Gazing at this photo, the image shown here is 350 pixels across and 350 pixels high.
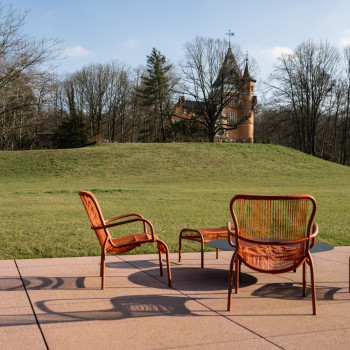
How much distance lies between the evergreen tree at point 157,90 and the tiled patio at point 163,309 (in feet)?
168

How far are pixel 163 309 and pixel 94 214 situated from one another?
168 cm

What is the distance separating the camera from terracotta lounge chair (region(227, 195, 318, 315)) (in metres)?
4.10

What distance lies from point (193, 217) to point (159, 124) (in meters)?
46.5

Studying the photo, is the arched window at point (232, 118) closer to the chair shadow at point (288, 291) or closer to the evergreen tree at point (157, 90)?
the evergreen tree at point (157, 90)

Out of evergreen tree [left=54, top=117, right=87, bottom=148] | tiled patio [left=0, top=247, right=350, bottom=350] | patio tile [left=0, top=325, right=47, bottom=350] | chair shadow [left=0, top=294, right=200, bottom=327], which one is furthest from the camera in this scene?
evergreen tree [left=54, top=117, right=87, bottom=148]

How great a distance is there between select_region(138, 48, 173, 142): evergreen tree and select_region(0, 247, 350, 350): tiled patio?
51.1 metres

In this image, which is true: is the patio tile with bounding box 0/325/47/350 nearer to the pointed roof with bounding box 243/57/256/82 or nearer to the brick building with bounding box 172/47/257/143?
the brick building with bounding box 172/47/257/143

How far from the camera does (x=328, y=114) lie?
189ft

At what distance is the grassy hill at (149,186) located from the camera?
9.19 meters

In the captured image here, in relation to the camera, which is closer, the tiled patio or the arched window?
the tiled patio

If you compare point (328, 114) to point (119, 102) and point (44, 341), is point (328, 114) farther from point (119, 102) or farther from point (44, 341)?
point (44, 341)

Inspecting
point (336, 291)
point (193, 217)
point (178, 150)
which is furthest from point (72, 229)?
point (178, 150)

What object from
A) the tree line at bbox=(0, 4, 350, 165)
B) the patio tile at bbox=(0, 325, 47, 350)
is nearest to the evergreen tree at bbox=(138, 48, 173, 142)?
the tree line at bbox=(0, 4, 350, 165)

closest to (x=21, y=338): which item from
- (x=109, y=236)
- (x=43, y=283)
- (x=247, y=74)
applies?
(x=43, y=283)
